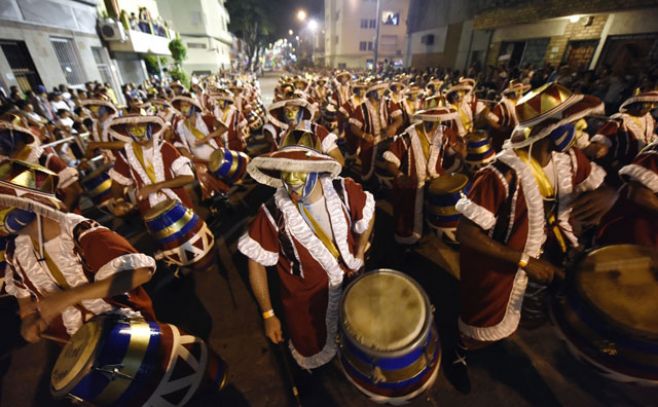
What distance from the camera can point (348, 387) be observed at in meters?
2.72

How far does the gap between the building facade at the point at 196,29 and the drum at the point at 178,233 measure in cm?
4217

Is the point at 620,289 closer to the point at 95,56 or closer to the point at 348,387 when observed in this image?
the point at 348,387

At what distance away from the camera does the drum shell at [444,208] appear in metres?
3.39

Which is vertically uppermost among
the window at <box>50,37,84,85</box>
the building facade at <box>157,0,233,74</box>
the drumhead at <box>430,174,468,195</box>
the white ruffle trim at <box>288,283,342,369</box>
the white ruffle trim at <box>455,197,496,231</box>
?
the building facade at <box>157,0,233,74</box>

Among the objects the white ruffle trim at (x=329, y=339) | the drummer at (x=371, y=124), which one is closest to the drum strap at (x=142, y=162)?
the white ruffle trim at (x=329, y=339)

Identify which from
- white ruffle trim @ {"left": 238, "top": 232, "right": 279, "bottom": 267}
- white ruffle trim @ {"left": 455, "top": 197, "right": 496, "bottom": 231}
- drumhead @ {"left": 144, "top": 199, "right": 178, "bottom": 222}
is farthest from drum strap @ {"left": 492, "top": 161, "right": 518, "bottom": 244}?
drumhead @ {"left": 144, "top": 199, "right": 178, "bottom": 222}

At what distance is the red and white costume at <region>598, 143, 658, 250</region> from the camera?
226cm

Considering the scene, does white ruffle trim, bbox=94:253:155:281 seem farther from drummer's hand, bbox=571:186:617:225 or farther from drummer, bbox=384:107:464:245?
drummer's hand, bbox=571:186:617:225

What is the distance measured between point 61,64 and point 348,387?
21.0 meters

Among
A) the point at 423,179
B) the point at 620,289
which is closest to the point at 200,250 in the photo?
the point at 423,179

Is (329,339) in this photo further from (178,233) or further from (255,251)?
(178,233)

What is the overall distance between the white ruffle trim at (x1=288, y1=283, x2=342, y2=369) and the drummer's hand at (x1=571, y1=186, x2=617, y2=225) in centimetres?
214

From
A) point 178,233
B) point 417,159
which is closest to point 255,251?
point 178,233

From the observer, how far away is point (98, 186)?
4.61 metres
